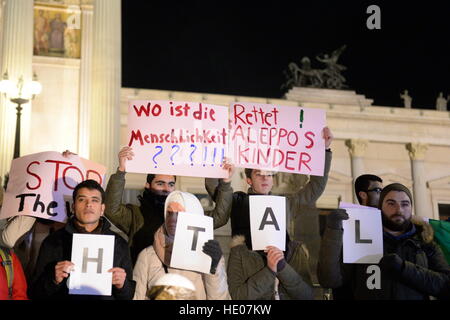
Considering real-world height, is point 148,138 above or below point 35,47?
below

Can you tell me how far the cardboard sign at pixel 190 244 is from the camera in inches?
215

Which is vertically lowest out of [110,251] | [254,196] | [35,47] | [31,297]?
[31,297]

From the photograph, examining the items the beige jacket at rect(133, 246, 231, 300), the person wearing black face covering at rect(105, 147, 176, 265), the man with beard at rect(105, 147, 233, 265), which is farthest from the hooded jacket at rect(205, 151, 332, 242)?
the beige jacket at rect(133, 246, 231, 300)

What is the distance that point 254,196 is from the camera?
6.29 meters

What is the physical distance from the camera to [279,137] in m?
7.18

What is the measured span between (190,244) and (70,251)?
0.88 metres

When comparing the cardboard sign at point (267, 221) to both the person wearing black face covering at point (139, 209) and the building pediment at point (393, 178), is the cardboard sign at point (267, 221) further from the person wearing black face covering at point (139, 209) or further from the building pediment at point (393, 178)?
the building pediment at point (393, 178)

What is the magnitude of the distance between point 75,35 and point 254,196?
54.4 ft

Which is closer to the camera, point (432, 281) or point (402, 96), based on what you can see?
point (432, 281)

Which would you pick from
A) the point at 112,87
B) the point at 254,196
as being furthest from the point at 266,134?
the point at 112,87

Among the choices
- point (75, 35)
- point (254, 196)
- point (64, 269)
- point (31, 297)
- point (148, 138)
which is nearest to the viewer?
point (64, 269)

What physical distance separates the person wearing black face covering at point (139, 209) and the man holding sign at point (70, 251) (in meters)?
0.90

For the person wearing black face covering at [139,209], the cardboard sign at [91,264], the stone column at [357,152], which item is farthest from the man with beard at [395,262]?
the stone column at [357,152]

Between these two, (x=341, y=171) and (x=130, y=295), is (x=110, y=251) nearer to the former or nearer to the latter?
(x=130, y=295)
